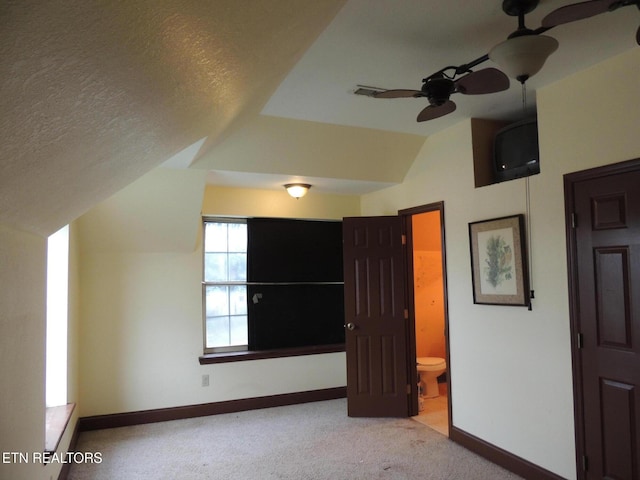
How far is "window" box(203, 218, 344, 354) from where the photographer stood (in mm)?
4691

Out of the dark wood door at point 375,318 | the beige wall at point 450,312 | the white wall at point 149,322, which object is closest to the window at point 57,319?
the beige wall at point 450,312

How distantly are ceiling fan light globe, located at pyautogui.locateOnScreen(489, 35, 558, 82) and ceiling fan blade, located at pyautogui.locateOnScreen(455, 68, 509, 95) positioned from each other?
0.22 metres

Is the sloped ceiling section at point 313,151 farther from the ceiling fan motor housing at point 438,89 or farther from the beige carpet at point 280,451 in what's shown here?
the beige carpet at point 280,451

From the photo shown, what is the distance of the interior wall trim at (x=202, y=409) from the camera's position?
160 inches

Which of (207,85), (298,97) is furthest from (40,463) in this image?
(298,97)

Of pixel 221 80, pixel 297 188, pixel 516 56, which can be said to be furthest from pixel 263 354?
pixel 516 56

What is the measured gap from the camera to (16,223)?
5.44 ft

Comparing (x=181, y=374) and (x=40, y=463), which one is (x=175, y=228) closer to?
(x=181, y=374)

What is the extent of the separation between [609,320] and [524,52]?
1.68 m

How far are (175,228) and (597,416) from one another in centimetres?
357

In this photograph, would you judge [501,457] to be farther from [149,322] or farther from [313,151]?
[149,322]

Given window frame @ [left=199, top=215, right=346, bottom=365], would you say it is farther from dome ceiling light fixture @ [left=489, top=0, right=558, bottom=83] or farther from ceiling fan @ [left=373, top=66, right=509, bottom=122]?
dome ceiling light fixture @ [left=489, top=0, right=558, bottom=83]

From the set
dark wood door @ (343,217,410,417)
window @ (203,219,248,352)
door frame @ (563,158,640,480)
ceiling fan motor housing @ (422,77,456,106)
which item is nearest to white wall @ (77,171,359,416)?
window @ (203,219,248,352)

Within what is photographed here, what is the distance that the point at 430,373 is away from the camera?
4844 mm
